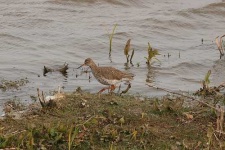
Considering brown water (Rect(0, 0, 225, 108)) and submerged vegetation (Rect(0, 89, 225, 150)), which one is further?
brown water (Rect(0, 0, 225, 108))

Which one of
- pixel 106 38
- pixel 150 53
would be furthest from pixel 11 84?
pixel 106 38

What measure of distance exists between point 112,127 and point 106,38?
268 inches

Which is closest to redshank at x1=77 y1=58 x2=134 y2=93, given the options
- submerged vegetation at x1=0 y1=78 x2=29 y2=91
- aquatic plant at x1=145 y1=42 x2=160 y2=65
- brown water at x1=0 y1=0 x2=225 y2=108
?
brown water at x1=0 y1=0 x2=225 y2=108

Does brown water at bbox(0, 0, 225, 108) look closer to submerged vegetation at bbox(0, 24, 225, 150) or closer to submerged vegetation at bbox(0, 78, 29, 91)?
submerged vegetation at bbox(0, 78, 29, 91)

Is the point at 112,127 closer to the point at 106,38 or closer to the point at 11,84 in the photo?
the point at 11,84

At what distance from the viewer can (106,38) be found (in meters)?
13.0

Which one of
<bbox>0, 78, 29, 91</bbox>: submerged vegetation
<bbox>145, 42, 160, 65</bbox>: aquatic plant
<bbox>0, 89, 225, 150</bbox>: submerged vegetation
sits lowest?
<bbox>0, 89, 225, 150</bbox>: submerged vegetation

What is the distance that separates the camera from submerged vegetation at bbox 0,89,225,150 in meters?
5.93

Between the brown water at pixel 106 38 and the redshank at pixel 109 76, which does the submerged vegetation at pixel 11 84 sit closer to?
the brown water at pixel 106 38

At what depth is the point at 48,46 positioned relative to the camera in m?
12.0

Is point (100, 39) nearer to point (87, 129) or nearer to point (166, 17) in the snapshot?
point (166, 17)

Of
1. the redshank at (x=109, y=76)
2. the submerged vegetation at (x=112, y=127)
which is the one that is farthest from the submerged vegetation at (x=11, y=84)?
the submerged vegetation at (x=112, y=127)

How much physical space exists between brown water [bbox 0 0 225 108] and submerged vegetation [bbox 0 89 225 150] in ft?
6.74

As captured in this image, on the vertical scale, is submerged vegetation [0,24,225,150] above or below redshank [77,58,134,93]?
below
